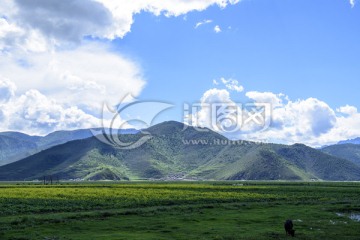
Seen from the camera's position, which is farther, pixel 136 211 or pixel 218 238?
pixel 136 211

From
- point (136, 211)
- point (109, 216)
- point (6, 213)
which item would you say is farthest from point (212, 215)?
point (6, 213)

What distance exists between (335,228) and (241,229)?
12.4 meters

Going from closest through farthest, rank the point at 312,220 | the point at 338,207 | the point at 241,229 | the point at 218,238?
the point at 218,238 < the point at 241,229 < the point at 312,220 < the point at 338,207

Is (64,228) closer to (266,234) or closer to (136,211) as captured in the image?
(136,211)

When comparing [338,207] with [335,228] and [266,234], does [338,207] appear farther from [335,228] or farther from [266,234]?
[266,234]

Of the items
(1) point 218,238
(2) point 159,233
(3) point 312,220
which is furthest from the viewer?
(3) point 312,220

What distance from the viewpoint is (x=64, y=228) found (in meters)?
45.8

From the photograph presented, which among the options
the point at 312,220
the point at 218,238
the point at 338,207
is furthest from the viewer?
the point at 338,207

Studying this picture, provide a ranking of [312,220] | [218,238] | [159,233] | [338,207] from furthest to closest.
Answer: [338,207] < [312,220] < [159,233] < [218,238]

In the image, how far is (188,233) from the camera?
143ft

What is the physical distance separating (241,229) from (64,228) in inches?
847

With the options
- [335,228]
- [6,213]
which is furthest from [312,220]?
[6,213]

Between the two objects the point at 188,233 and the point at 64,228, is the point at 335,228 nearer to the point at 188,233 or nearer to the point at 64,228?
the point at 188,233

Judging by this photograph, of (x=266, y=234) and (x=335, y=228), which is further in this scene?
(x=335, y=228)
